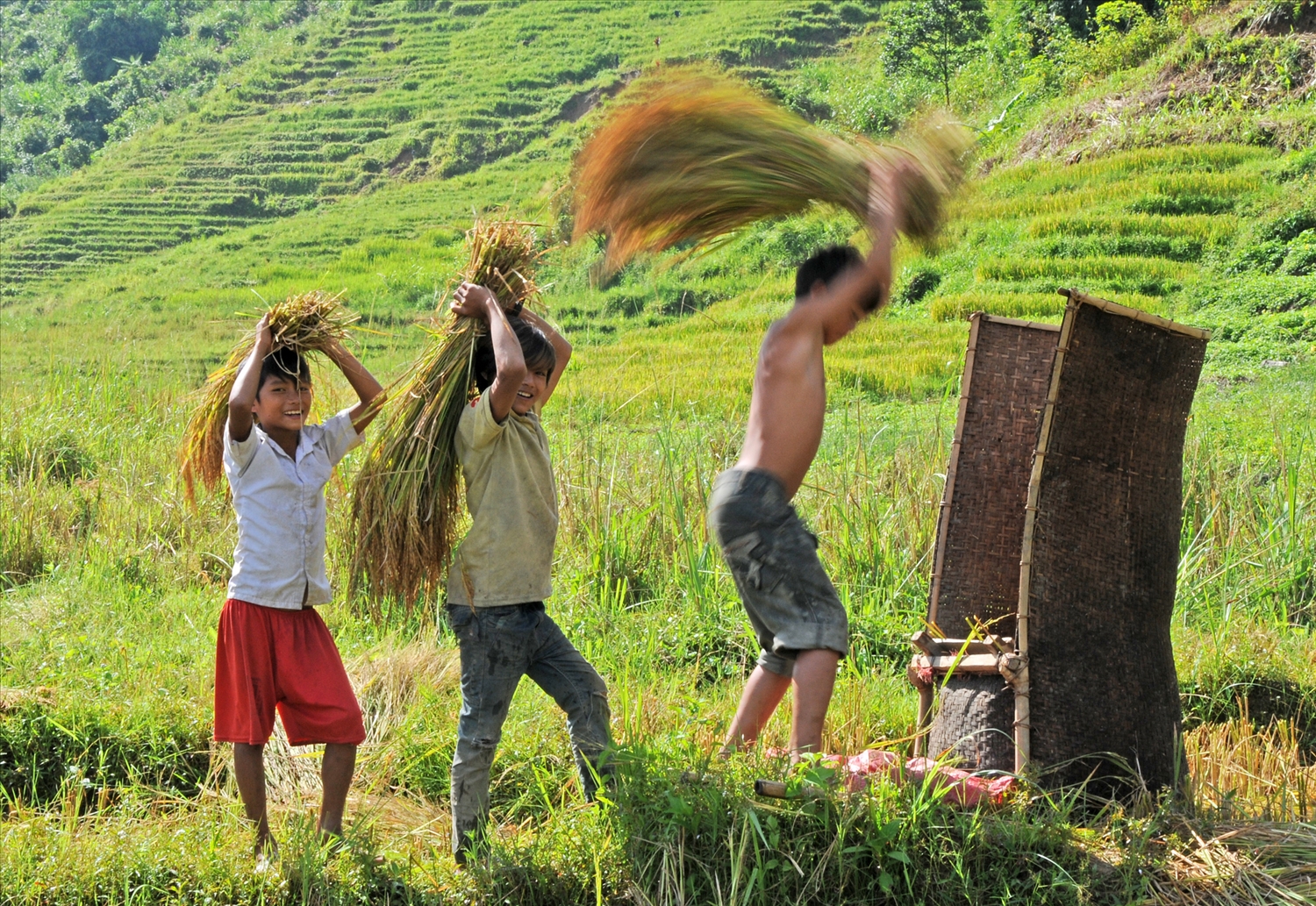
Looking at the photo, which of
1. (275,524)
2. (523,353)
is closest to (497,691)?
(275,524)

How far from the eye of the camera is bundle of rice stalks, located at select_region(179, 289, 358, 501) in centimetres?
352

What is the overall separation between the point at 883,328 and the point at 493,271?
1038 cm

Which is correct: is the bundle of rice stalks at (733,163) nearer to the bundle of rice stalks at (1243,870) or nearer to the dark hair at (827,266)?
the dark hair at (827,266)

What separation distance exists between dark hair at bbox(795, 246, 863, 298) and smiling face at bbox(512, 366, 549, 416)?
0.77 meters

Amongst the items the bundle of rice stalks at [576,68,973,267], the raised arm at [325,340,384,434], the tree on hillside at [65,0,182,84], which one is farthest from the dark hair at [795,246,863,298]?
the tree on hillside at [65,0,182,84]

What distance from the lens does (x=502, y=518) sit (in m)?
3.26

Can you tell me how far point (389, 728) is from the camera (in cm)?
431

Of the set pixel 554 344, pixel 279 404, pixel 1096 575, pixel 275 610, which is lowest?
pixel 275 610

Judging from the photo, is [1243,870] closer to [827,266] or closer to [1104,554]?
[1104,554]

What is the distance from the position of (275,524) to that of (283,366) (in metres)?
0.48

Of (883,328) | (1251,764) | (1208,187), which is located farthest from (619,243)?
(1208,187)

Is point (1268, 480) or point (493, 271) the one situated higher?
point (493, 271)

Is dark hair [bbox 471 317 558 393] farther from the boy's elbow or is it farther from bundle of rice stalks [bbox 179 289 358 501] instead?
bundle of rice stalks [bbox 179 289 358 501]

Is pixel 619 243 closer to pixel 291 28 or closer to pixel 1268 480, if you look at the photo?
pixel 1268 480
